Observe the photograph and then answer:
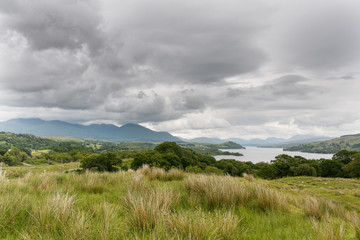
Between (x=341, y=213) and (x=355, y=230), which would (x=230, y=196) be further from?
(x=341, y=213)

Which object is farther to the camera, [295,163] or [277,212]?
[295,163]

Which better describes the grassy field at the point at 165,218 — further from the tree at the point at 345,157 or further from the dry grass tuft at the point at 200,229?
the tree at the point at 345,157

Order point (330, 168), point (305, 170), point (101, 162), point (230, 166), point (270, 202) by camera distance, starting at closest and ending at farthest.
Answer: point (270, 202), point (101, 162), point (305, 170), point (330, 168), point (230, 166)

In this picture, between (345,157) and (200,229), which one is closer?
(200,229)

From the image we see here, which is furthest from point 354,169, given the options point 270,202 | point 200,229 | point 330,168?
point 200,229

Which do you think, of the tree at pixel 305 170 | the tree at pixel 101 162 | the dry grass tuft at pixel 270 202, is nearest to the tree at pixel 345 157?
the tree at pixel 305 170

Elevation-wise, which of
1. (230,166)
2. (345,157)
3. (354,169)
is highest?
(345,157)

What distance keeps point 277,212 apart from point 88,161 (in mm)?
58875

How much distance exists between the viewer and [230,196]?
4410 mm

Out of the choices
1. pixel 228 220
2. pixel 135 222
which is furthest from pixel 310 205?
pixel 135 222

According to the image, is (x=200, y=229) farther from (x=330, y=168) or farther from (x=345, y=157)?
(x=345, y=157)

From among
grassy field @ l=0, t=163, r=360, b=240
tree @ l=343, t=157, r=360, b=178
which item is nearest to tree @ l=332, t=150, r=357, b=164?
tree @ l=343, t=157, r=360, b=178

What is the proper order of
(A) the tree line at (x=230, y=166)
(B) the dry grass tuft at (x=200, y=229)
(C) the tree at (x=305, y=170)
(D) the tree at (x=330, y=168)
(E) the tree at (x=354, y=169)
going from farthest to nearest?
(D) the tree at (x=330, y=168), (C) the tree at (x=305, y=170), (E) the tree at (x=354, y=169), (A) the tree line at (x=230, y=166), (B) the dry grass tuft at (x=200, y=229)

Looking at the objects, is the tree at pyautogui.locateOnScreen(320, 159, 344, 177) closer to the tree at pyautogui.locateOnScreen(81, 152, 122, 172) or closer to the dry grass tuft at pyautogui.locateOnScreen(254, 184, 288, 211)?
the tree at pyautogui.locateOnScreen(81, 152, 122, 172)
